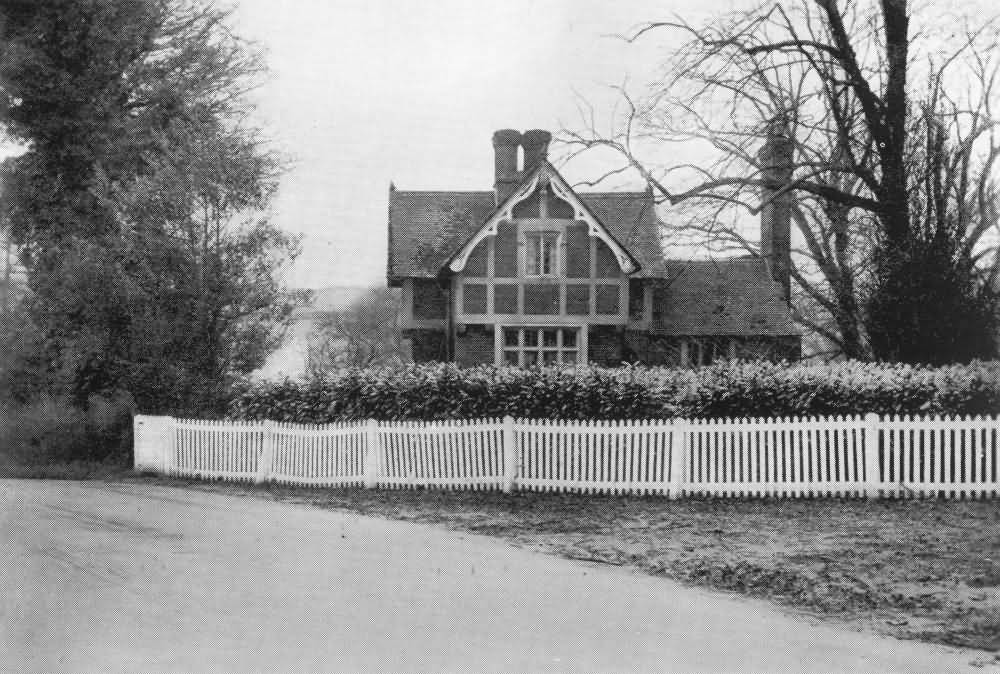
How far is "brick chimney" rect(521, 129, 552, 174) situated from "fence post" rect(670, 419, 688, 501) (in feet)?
54.8

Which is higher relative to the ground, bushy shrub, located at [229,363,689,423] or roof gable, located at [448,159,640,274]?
roof gable, located at [448,159,640,274]

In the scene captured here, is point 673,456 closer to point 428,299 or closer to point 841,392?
point 841,392

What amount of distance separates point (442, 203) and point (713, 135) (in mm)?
9951

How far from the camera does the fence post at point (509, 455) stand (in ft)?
52.3

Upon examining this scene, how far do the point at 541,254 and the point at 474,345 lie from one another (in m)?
3.03

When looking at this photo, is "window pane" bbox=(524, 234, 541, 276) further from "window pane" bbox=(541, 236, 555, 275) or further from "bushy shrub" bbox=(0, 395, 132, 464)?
"bushy shrub" bbox=(0, 395, 132, 464)

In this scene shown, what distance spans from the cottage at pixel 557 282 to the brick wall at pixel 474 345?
0.09 feet

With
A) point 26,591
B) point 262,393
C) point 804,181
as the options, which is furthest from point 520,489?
point 804,181

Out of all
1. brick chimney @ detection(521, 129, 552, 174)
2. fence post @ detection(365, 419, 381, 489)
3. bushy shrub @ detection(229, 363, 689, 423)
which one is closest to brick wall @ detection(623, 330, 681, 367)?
brick chimney @ detection(521, 129, 552, 174)

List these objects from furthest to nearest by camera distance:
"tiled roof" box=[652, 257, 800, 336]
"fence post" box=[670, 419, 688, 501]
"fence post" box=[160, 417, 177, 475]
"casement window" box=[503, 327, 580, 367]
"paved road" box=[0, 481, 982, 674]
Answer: "tiled roof" box=[652, 257, 800, 336] → "casement window" box=[503, 327, 580, 367] → "fence post" box=[160, 417, 177, 475] → "fence post" box=[670, 419, 688, 501] → "paved road" box=[0, 481, 982, 674]

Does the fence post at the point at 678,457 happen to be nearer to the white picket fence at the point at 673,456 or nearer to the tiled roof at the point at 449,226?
the white picket fence at the point at 673,456

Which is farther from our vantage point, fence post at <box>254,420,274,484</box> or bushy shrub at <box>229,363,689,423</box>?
fence post at <box>254,420,274,484</box>

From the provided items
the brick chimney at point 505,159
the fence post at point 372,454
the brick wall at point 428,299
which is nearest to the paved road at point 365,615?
the fence post at point 372,454

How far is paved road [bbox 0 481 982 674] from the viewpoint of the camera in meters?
6.42
